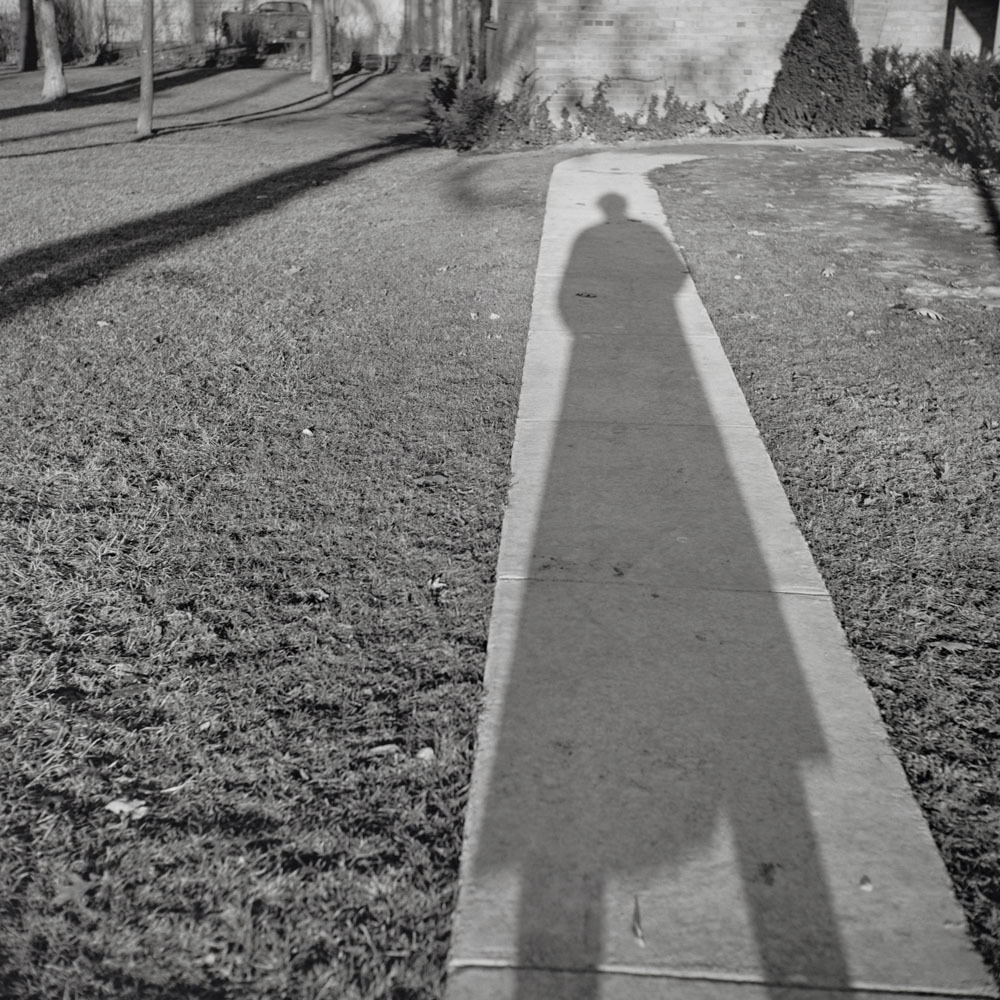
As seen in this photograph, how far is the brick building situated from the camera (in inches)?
628

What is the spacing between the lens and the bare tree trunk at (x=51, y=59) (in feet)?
71.8

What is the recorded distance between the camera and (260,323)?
6555 millimetres

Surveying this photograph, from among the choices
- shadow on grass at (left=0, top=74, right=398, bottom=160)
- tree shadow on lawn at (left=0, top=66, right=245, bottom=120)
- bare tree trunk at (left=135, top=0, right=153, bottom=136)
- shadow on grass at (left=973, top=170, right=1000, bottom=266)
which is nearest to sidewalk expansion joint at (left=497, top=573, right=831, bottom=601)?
shadow on grass at (left=973, top=170, right=1000, bottom=266)

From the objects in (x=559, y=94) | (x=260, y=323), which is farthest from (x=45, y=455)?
(x=559, y=94)

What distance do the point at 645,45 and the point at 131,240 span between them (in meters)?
9.80

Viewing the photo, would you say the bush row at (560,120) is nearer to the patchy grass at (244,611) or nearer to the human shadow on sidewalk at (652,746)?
the patchy grass at (244,611)

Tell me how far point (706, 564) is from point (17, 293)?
5.42 metres

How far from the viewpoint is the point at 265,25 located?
1340 inches

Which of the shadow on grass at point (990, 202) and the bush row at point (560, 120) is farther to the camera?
the bush row at point (560, 120)

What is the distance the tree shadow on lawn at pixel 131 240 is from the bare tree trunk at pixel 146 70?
324 centimetres

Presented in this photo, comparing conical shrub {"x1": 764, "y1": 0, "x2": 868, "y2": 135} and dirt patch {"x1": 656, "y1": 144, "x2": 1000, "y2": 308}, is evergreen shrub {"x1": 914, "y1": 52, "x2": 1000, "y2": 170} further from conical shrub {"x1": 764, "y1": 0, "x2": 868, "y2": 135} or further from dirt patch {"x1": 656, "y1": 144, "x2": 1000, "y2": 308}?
conical shrub {"x1": 764, "y1": 0, "x2": 868, "y2": 135}

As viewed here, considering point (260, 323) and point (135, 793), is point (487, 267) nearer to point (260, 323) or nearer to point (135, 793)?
point (260, 323)

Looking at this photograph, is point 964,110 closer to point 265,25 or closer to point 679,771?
point 679,771

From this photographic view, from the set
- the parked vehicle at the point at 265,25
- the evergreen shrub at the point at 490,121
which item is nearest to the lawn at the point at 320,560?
the evergreen shrub at the point at 490,121
